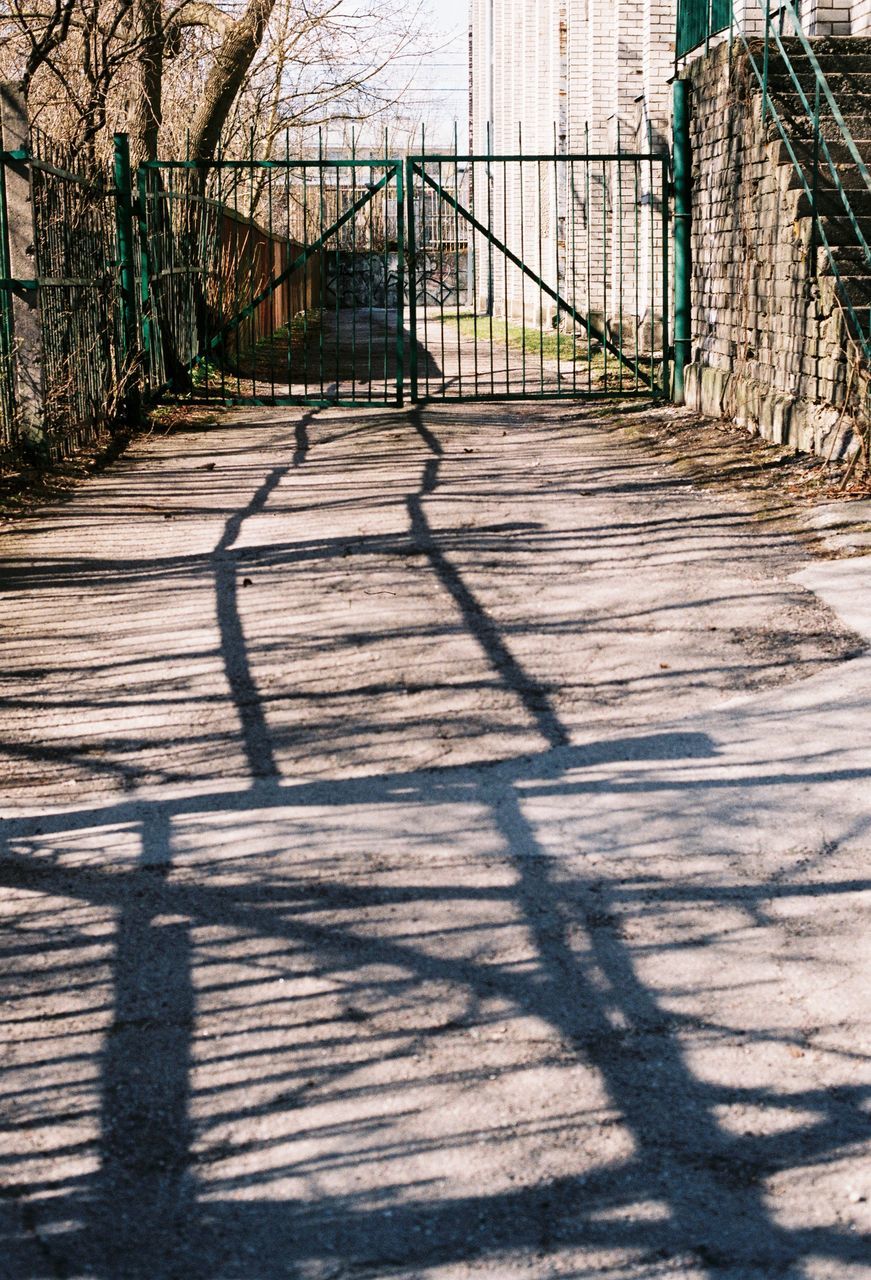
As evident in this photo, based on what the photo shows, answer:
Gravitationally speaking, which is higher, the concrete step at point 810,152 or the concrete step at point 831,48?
the concrete step at point 831,48

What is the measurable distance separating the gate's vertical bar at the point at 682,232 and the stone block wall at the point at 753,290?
0.26 feet

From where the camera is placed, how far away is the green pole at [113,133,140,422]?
1277cm

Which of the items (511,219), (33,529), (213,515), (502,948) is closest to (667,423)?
(213,515)

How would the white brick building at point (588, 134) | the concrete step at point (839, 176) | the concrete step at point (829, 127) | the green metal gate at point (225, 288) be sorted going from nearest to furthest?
the concrete step at point (839, 176)
the concrete step at point (829, 127)
the green metal gate at point (225, 288)
the white brick building at point (588, 134)

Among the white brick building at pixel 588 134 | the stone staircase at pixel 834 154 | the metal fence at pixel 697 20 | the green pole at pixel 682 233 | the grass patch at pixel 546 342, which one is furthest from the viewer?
the white brick building at pixel 588 134

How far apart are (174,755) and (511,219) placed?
29.4 m

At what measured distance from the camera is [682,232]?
13.5m

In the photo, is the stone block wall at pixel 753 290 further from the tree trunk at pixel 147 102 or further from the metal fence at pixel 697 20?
the tree trunk at pixel 147 102

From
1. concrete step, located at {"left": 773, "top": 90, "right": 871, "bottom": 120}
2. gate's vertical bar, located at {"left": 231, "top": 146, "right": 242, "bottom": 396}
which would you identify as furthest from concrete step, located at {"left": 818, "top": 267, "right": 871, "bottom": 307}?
gate's vertical bar, located at {"left": 231, "top": 146, "right": 242, "bottom": 396}

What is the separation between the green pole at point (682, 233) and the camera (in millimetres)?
13266

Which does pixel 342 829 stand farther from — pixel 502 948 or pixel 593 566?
pixel 593 566

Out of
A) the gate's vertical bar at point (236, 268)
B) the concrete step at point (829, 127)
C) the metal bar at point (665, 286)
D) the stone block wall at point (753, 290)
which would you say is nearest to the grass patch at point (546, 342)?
the metal bar at point (665, 286)

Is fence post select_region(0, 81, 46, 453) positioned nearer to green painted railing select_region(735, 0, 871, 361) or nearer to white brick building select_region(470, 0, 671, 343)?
green painted railing select_region(735, 0, 871, 361)

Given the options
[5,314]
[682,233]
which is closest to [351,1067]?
[5,314]
